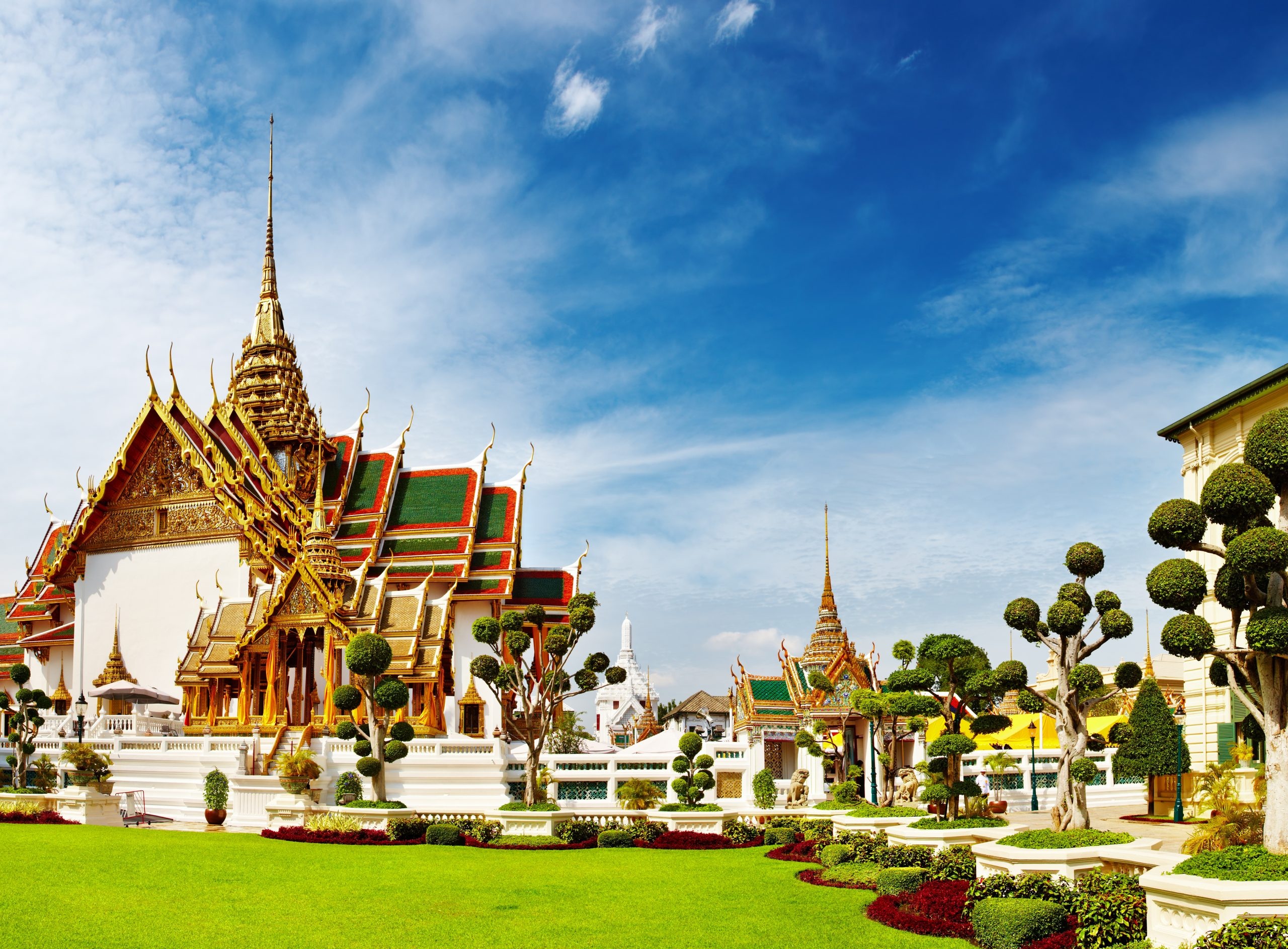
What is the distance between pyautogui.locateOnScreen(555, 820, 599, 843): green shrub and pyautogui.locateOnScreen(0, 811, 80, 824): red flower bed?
840cm

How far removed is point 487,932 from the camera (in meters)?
10.6

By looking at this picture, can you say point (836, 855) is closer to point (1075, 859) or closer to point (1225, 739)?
point (1075, 859)

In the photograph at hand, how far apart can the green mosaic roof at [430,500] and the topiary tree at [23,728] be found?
13196mm

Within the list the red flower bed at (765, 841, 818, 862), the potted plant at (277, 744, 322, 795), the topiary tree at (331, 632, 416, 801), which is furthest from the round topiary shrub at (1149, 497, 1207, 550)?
the potted plant at (277, 744, 322, 795)

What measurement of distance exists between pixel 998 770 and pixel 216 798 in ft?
49.0

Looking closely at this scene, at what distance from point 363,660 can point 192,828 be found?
4.78 meters

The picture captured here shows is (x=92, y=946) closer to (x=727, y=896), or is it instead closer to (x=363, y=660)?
(x=727, y=896)

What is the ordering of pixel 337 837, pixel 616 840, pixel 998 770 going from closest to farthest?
pixel 337 837 → pixel 616 840 → pixel 998 770

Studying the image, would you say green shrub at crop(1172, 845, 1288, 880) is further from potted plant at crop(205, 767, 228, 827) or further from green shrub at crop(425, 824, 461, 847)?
potted plant at crop(205, 767, 228, 827)

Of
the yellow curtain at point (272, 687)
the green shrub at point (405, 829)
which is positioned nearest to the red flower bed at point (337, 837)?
Answer: the green shrub at point (405, 829)

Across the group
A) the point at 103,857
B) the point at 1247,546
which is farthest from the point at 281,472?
the point at 1247,546

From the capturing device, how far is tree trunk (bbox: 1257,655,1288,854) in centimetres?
884

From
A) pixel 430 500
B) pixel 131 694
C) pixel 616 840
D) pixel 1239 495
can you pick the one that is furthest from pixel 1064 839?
pixel 430 500

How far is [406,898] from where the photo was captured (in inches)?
490
